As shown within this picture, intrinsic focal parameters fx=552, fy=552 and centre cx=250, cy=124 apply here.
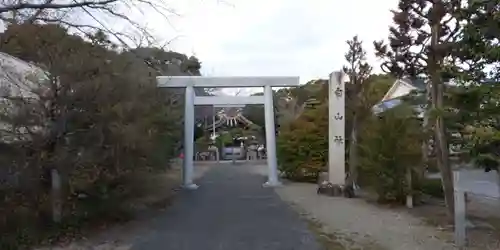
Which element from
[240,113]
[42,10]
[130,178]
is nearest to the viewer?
[42,10]

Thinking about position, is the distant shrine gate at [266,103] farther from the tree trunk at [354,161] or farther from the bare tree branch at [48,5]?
the bare tree branch at [48,5]

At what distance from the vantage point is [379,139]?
476 inches

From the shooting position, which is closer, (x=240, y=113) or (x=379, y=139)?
(x=379, y=139)

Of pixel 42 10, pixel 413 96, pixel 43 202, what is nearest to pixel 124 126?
pixel 43 202

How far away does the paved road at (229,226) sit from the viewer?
7.45 meters

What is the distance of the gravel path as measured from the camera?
24.6ft

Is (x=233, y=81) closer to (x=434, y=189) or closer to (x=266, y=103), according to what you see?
(x=266, y=103)

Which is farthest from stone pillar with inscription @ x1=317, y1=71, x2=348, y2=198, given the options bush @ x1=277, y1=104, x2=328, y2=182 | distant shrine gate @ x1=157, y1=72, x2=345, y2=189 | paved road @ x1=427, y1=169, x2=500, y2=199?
bush @ x1=277, y1=104, x2=328, y2=182

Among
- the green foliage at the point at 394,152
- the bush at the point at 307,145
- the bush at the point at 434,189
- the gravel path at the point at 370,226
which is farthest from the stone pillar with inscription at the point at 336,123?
the bush at the point at 307,145

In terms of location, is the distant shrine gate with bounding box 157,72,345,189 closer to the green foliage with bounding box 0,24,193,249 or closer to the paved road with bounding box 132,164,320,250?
the paved road with bounding box 132,164,320,250

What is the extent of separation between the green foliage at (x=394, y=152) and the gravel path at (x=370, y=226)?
59 centimetres

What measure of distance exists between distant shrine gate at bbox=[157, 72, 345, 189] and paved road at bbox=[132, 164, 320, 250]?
7.23ft

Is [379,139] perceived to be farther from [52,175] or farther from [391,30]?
[52,175]

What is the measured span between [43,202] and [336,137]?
885 cm
